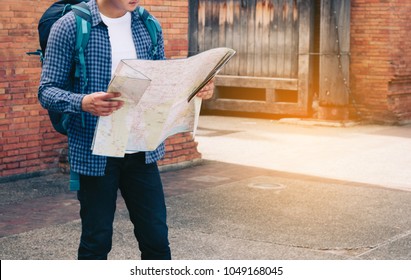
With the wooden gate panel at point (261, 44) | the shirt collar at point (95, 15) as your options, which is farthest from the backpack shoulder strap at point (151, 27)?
the wooden gate panel at point (261, 44)

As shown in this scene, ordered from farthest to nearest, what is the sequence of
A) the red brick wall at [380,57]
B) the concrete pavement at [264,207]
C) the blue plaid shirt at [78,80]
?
the red brick wall at [380,57]
the concrete pavement at [264,207]
the blue plaid shirt at [78,80]

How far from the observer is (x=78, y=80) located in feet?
12.7

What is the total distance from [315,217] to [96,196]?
3.59 meters

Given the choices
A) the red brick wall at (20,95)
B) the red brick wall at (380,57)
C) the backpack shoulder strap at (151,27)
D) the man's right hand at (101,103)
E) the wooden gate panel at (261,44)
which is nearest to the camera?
the man's right hand at (101,103)

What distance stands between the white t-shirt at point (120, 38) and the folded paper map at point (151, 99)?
0.32 m

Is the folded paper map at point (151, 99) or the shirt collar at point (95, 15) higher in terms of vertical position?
the shirt collar at point (95, 15)

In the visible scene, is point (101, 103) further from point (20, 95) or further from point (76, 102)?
point (20, 95)

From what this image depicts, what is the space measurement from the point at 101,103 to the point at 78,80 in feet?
1.26

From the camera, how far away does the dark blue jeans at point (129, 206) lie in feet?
12.6

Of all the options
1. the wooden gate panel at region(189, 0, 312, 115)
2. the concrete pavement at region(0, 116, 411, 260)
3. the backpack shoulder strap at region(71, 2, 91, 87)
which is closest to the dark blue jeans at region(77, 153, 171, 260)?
the backpack shoulder strap at region(71, 2, 91, 87)

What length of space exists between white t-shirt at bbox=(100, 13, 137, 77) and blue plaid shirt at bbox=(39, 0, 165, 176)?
3 centimetres

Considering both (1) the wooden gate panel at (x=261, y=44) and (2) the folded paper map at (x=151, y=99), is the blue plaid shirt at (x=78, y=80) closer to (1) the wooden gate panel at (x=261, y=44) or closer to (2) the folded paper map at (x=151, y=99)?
(2) the folded paper map at (x=151, y=99)

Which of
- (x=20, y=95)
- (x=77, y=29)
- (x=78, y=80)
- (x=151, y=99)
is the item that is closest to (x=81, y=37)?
(x=77, y=29)

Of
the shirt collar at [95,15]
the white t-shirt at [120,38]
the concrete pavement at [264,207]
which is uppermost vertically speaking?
the shirt collar at [95,15]
